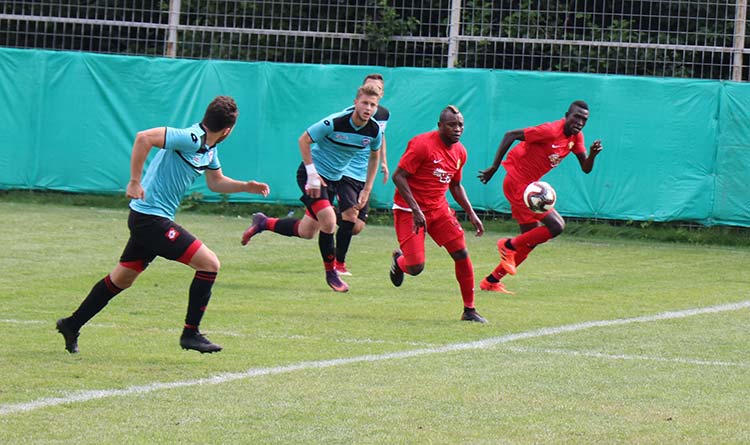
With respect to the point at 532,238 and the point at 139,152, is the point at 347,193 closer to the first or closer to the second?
the point at 532,238

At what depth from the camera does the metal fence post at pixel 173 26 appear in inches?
844

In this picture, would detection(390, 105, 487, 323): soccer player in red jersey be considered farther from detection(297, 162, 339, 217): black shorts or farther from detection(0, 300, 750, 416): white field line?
detection(297, 162, 339, 217): black shorts

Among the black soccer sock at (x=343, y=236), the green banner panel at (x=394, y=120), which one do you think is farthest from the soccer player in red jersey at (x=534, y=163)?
the green banner panel at (x=394, y=120)

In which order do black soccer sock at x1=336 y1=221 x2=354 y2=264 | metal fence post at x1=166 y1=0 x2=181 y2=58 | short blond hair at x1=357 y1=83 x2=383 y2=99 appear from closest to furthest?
short blond hair at x1=357 y1=83 x2=383 y2=99 < black soccer sock at x1=336 y1=221 x2=354 y2=264 < metal fence post at x1=166 y1=0 x2=181 y2=58

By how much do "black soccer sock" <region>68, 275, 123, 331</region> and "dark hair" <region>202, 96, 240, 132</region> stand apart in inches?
46.4

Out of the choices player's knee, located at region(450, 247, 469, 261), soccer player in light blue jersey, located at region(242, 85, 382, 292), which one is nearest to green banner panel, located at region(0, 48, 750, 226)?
soccer player in light blue jersey, located at region(242, 85, 382, 292)

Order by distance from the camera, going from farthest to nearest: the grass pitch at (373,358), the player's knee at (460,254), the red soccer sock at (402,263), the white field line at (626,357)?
the red soccer sock at (402,263), the player's knee at (460,254), the white field line at (626,357), the grass pitch at (373,358)

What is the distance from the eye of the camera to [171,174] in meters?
8.37

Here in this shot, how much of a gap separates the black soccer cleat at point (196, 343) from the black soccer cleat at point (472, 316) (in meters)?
2.59

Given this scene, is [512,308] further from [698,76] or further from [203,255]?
[698,76]

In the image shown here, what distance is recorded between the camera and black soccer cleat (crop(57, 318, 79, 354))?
829cm

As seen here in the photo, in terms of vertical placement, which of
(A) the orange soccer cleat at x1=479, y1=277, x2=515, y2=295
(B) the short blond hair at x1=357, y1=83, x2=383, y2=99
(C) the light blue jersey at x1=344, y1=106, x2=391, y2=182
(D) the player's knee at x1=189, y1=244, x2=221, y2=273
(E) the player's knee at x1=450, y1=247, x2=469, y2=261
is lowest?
(A) the orange soccer cleat at x1=479, y1=277, x2=515, y2=295

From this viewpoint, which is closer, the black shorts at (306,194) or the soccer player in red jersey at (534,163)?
the black shorts at (306,194)

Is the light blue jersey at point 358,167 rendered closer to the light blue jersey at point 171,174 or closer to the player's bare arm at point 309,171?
the player's bare arm at point 309,171
